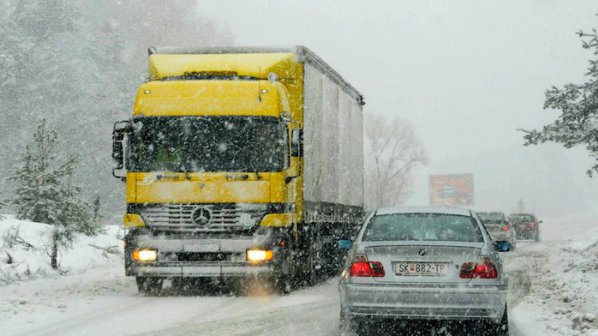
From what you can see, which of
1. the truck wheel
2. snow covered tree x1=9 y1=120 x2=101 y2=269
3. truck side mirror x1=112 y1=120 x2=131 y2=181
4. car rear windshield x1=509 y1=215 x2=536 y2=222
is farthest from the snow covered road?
car rear windshield x1=509 y1=215 x2=536 y2=222

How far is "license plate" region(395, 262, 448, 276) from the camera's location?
27.5ft

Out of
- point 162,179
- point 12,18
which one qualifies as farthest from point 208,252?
point 12,18

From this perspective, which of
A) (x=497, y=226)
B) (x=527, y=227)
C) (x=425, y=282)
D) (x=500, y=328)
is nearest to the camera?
→ (x=425, y=282)

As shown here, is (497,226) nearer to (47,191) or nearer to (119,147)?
(47,191)

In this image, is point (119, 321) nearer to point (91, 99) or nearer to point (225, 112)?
point (225, 112)

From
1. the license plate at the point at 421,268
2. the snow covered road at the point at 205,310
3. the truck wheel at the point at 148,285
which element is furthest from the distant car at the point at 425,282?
the truck wheel at the point at 148,285

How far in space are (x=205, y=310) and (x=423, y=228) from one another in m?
3.63

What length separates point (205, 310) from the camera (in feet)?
38.2

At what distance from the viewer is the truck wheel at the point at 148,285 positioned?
45.8ft

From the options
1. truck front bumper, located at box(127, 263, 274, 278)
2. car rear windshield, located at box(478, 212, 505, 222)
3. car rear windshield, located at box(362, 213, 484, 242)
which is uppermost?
car rear windshield, located at box(362, 213, 484, 242)

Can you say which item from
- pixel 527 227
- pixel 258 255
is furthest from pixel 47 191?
pixel 527 227

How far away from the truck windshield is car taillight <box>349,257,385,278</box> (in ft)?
15.3

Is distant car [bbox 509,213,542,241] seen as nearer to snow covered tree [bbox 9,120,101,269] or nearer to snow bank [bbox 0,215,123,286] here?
snow bank [bbox 0,215,123,286]

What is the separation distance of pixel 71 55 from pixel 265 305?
128 feet
